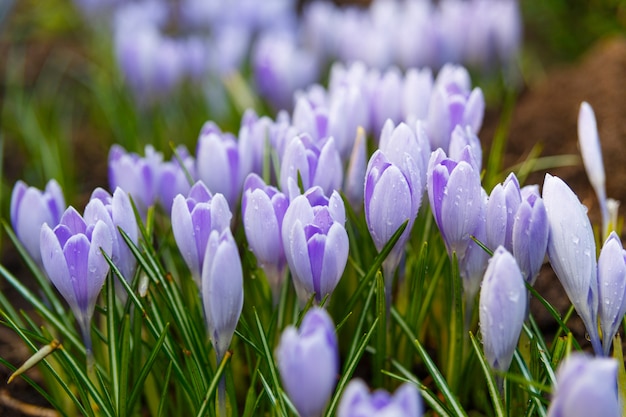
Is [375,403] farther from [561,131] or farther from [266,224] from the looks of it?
[561,131]

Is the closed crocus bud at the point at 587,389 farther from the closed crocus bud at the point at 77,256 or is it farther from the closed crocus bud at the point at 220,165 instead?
the closed crocus bud at the point at 220,165

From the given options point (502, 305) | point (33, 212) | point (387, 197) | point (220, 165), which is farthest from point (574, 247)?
point (33, 212)

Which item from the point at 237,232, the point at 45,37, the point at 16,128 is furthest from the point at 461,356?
the point at 45,37

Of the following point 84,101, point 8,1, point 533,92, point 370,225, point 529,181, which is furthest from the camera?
point 84,101

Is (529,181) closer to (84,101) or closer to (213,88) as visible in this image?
(213,88)

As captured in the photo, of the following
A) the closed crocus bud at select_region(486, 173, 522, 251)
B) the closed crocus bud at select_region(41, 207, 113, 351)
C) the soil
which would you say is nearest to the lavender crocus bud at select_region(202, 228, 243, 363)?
the closed crocus bud at select_region(41, 207, 113, 351)

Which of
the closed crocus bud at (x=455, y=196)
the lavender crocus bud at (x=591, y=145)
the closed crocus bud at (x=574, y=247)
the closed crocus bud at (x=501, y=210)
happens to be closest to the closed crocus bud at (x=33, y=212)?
the closed crocus bud at (x=455, y=196)
